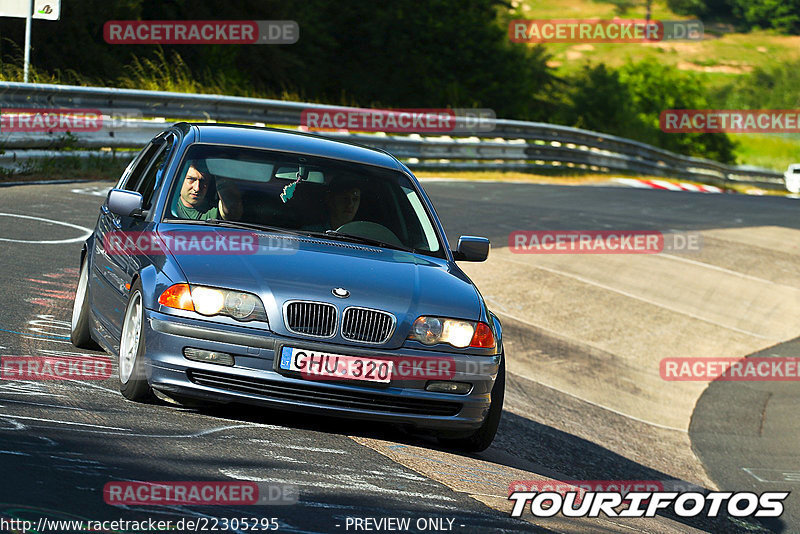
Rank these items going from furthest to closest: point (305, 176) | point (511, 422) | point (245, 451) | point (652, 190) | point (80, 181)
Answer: point (652, 190)
point (80, 181)
point (511, 422)
point (305, 176)
point (245, 451)

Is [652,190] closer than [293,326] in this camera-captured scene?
No

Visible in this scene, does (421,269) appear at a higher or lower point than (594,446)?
higher

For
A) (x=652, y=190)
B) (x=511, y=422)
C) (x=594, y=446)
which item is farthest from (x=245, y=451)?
(x=652, y=190)

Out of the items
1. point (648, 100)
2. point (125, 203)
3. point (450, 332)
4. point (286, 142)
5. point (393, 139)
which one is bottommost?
point (648, 100)

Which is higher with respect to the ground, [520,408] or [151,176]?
[151,176]

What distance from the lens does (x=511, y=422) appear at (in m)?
9.12

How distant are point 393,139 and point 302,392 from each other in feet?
60.7

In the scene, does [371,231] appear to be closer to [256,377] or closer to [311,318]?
[311,318]

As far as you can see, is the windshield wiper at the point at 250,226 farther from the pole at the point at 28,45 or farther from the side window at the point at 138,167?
the pole at the point at 28,45

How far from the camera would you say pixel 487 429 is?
653 cm

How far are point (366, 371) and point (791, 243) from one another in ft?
52.9

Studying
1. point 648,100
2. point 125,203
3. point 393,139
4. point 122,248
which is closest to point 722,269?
point 393,139

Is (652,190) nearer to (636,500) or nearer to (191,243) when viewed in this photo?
(636,500)

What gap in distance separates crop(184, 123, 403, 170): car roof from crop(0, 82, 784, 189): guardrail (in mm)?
9419
